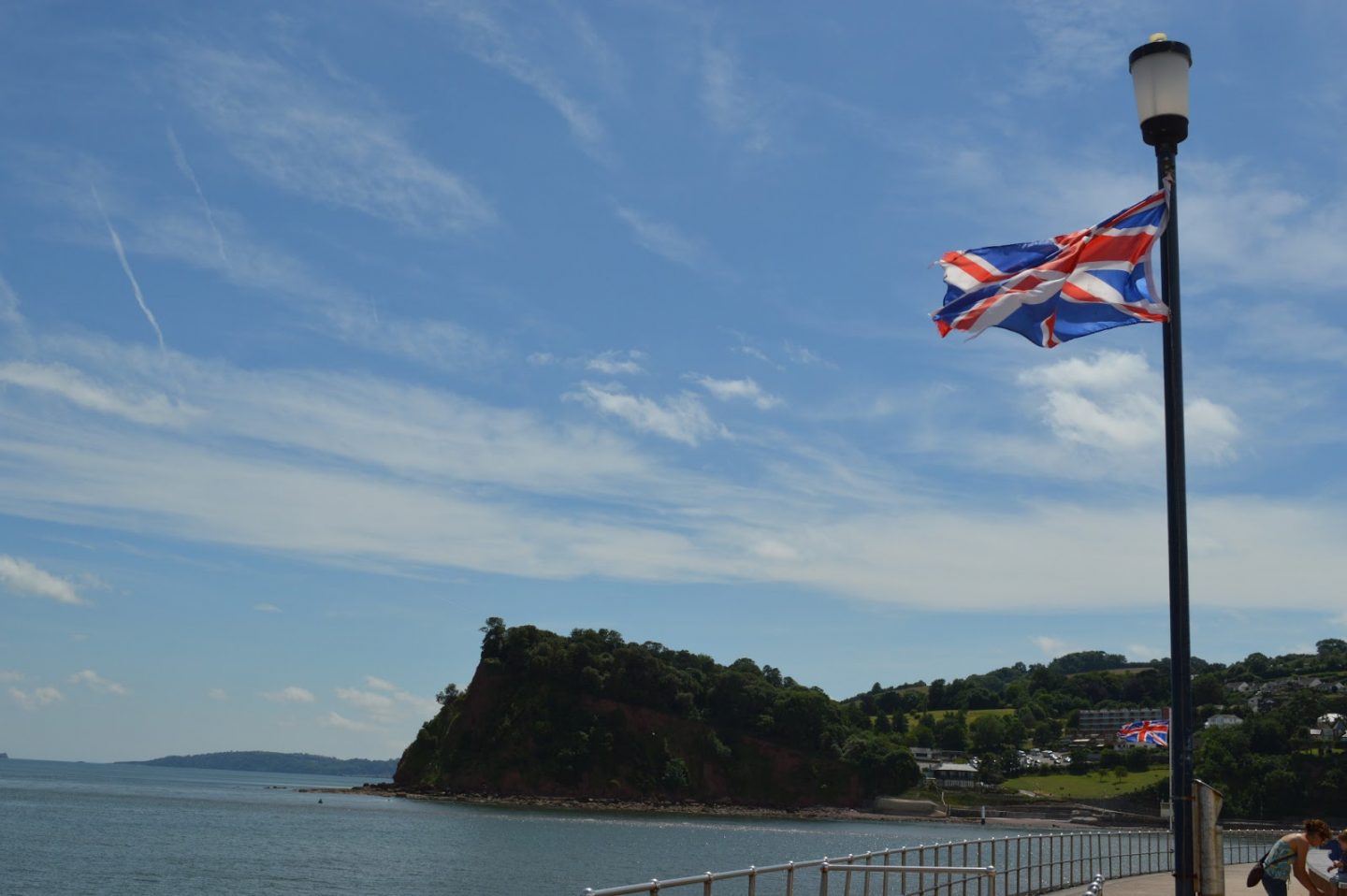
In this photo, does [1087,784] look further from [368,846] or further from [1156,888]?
[1156,888]

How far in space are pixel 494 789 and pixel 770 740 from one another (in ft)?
141

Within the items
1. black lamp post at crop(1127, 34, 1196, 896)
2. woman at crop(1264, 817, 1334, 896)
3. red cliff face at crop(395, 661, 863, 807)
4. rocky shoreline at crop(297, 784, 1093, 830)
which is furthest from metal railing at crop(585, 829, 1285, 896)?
red cliff face at crop(395, 661, 863, 807)

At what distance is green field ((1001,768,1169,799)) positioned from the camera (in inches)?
6983

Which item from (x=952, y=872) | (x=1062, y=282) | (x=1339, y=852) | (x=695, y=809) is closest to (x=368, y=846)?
(x=952, y=872)

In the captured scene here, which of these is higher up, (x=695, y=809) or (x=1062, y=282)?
(x=1062, y=282)

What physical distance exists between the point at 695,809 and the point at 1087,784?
6152 cm

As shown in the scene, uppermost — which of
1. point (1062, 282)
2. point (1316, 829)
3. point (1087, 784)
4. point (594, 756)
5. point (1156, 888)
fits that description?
point (1062, 282)

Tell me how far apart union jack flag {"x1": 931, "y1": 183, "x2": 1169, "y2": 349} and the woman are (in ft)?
23.3

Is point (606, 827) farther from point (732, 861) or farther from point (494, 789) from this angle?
point (494, 789)

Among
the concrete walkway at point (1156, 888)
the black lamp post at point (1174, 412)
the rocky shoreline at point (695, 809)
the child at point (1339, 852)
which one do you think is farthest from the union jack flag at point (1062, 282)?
the rocky shoreline at point (695, 809)

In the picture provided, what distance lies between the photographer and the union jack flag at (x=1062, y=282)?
1007 centimetres

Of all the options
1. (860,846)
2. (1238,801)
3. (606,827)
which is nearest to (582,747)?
(606,827)

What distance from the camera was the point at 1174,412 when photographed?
889cm

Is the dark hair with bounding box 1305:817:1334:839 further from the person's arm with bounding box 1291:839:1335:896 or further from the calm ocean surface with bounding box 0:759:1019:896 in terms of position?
the calm ocean surface with bounding box 0:759:1019:896
